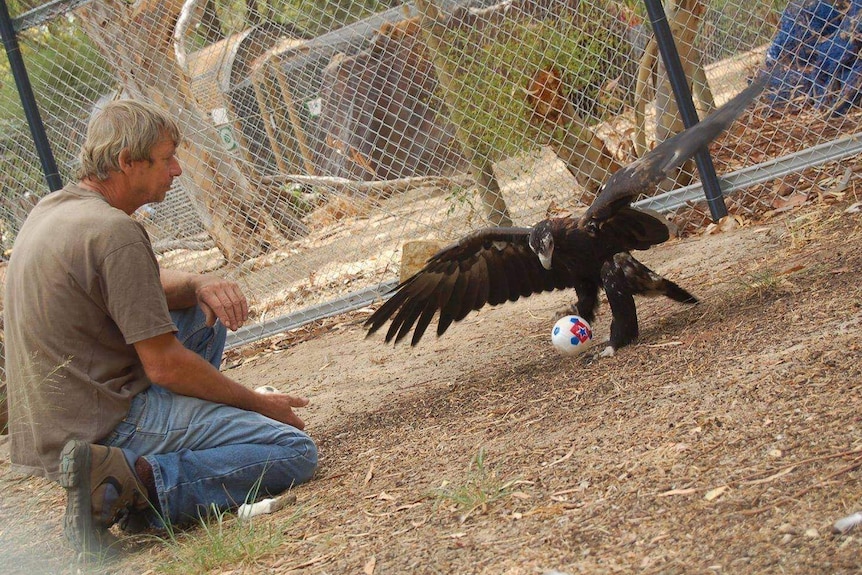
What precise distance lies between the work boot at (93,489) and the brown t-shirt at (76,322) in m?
0.18

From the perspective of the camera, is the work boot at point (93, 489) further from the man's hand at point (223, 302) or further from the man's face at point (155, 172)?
the man's face at point (155, 172)

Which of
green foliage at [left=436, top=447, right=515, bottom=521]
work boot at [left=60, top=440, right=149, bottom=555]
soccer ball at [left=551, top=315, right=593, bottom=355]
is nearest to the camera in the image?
green foliage at [left=436, top=447, right=515, bottom=521]

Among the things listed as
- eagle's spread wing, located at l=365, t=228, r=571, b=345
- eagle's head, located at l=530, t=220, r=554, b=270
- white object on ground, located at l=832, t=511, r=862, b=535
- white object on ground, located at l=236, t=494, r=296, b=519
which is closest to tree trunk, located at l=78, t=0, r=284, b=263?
eagle's spread wing, located at l=365, t=228, r=571, b=345

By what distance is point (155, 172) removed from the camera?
11.2ft

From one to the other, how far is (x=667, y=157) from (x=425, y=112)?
3.42 metres

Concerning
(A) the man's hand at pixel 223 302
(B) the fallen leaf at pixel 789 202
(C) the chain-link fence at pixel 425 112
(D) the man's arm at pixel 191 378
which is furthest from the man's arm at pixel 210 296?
(B) the fallen leaf at pixel 789 202

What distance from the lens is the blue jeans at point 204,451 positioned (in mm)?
3264

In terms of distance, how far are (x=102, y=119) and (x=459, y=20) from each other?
11.3 feet

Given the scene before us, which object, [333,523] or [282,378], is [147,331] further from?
[282,378]

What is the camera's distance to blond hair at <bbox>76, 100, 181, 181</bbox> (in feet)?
10.9

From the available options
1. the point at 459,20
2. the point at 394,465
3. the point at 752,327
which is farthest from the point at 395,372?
the point at 459,20

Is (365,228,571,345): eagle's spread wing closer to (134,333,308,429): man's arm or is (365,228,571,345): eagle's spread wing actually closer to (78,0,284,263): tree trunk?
(134,333,308,429): man's arm

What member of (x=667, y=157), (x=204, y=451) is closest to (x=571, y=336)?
(x=667, y=157)

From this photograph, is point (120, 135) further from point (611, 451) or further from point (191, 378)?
point (611, 451)
